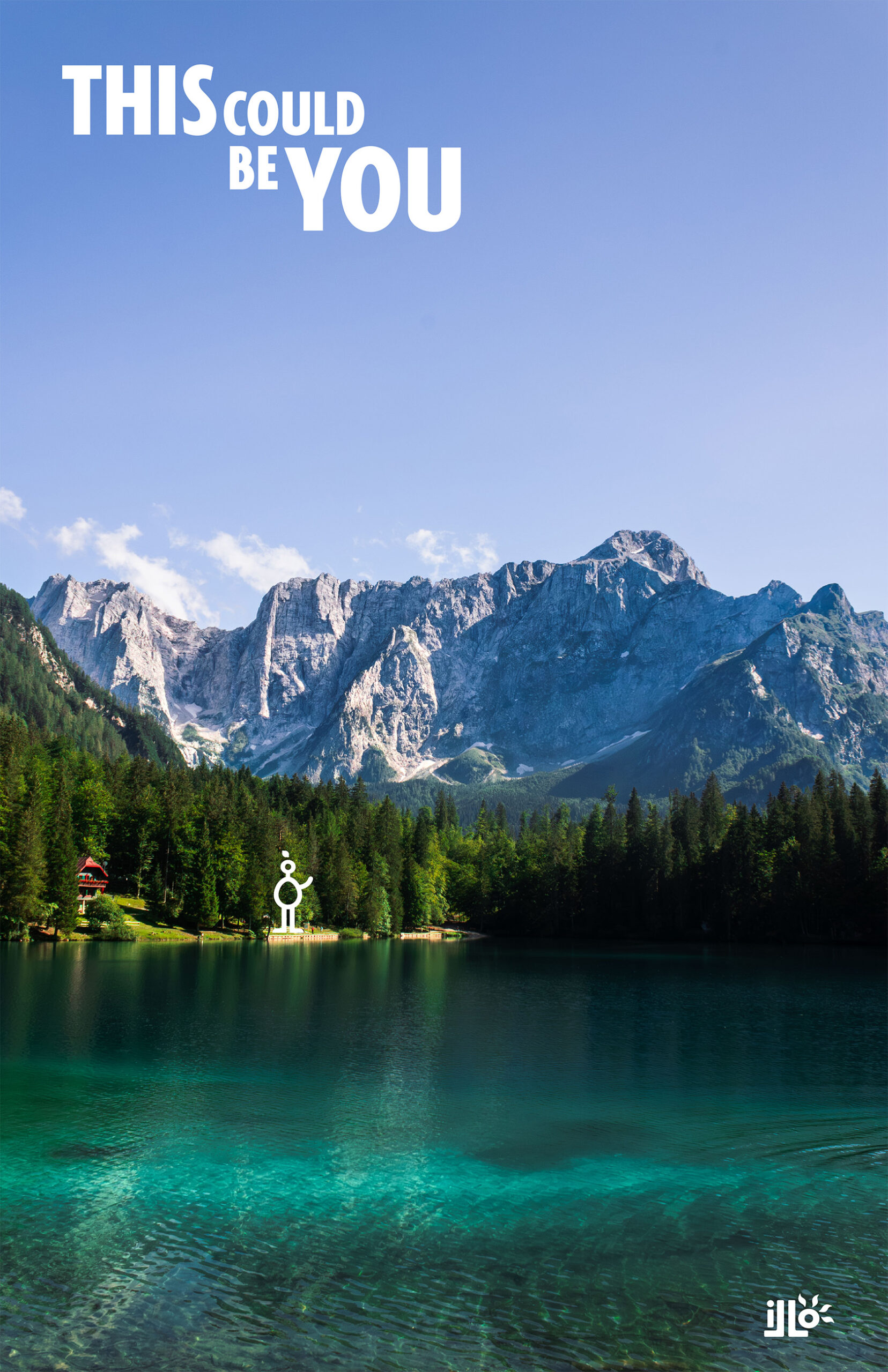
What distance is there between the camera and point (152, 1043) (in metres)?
45.2

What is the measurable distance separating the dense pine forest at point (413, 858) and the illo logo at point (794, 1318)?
91.5 meters

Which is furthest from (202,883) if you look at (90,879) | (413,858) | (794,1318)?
(794,1318)

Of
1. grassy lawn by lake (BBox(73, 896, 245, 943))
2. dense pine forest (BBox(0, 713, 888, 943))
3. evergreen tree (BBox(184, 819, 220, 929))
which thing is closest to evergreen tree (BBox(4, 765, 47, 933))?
dense pine forest (BBox(0, 713, 888, 943))

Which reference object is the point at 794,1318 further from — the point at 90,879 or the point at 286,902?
the point at 286,902

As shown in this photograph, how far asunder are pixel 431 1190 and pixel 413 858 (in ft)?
438

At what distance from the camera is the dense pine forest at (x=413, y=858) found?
114562 mm

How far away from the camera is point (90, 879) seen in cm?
11744

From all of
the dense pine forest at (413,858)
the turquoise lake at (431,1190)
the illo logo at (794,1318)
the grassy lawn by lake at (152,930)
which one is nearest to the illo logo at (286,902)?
the dense pine forest at (413,858)

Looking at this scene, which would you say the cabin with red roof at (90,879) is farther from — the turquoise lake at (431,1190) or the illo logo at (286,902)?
the turquoise lake at (431,1190)

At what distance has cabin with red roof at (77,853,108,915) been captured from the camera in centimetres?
11288

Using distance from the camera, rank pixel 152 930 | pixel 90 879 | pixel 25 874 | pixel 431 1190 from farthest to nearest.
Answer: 1. pixel 90 879
2. pixel 152 930
3. pixel 25 874
4. pixel 431 1190

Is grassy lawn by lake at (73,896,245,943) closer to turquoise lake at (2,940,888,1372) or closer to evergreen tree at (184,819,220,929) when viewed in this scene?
evergreen tree at (184,819,220,929)

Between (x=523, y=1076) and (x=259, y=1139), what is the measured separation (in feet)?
47.3

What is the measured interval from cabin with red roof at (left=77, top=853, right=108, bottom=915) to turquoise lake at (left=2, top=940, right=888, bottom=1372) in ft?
193
